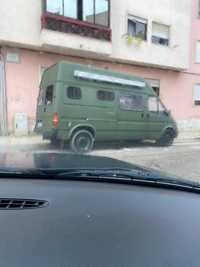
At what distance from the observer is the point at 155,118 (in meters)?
12.2

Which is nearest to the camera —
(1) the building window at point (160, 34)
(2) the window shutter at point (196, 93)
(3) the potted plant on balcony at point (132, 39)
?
(3) the potted plant on balcony at point (132, 39)

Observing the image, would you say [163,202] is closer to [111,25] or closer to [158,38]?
[111,25]

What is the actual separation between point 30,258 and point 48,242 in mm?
118

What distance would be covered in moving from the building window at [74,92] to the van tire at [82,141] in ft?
3.50

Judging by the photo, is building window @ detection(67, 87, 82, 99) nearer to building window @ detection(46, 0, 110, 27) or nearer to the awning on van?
the awning on van

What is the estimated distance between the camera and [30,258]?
1.48 metres

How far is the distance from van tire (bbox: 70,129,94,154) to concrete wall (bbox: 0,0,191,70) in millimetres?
4986

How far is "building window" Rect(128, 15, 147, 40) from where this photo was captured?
17109 millimetres

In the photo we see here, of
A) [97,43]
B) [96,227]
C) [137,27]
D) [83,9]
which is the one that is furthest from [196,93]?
[96,227]

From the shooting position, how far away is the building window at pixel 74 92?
10224mm

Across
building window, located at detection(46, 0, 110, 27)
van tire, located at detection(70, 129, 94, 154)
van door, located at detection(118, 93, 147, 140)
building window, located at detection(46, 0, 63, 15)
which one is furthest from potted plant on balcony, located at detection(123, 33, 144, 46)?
van tire, located at detection(70, 129, 94, 154)

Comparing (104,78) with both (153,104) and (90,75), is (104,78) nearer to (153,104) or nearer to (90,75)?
(90,75)

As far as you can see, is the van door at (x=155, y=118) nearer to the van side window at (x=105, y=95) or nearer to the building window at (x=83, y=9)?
the van side window at (x=105, y=95)

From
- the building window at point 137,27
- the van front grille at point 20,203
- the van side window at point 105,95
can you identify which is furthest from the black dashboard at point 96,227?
the building window at point 137,27
